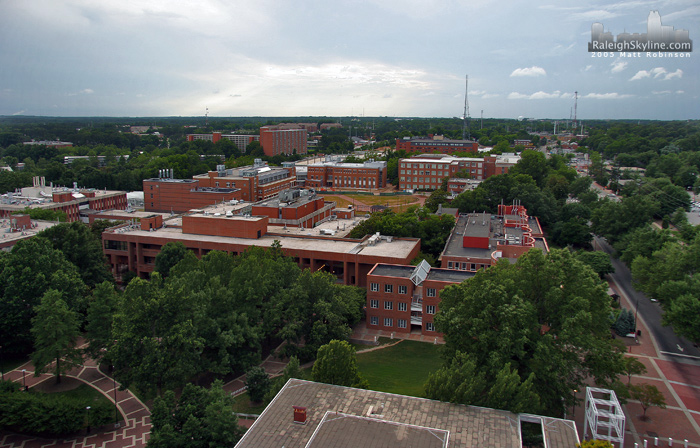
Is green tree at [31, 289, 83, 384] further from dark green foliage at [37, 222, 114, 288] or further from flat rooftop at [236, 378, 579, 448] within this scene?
flat rooftop at [236, 378, 579, 448]

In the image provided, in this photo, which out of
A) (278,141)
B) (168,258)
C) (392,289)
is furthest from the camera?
(278,141)

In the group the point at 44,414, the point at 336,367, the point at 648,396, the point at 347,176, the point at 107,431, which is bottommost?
the point at 107,431

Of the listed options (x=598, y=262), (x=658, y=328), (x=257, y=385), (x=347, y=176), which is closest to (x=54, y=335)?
(x=257, y=385)

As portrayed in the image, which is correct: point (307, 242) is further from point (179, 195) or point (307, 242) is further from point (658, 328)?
point (179, 195)

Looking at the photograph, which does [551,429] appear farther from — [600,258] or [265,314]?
[600,258]

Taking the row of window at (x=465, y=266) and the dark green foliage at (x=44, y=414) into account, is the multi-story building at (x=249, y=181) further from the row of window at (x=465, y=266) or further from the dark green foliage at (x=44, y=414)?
the dark green foliage at (x=44, y=414)

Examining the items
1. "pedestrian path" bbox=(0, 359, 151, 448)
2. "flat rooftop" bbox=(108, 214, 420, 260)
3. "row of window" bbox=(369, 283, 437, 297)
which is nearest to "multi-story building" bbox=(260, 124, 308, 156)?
"flat rooftop" bbox=(108, 214, 420, 260)
